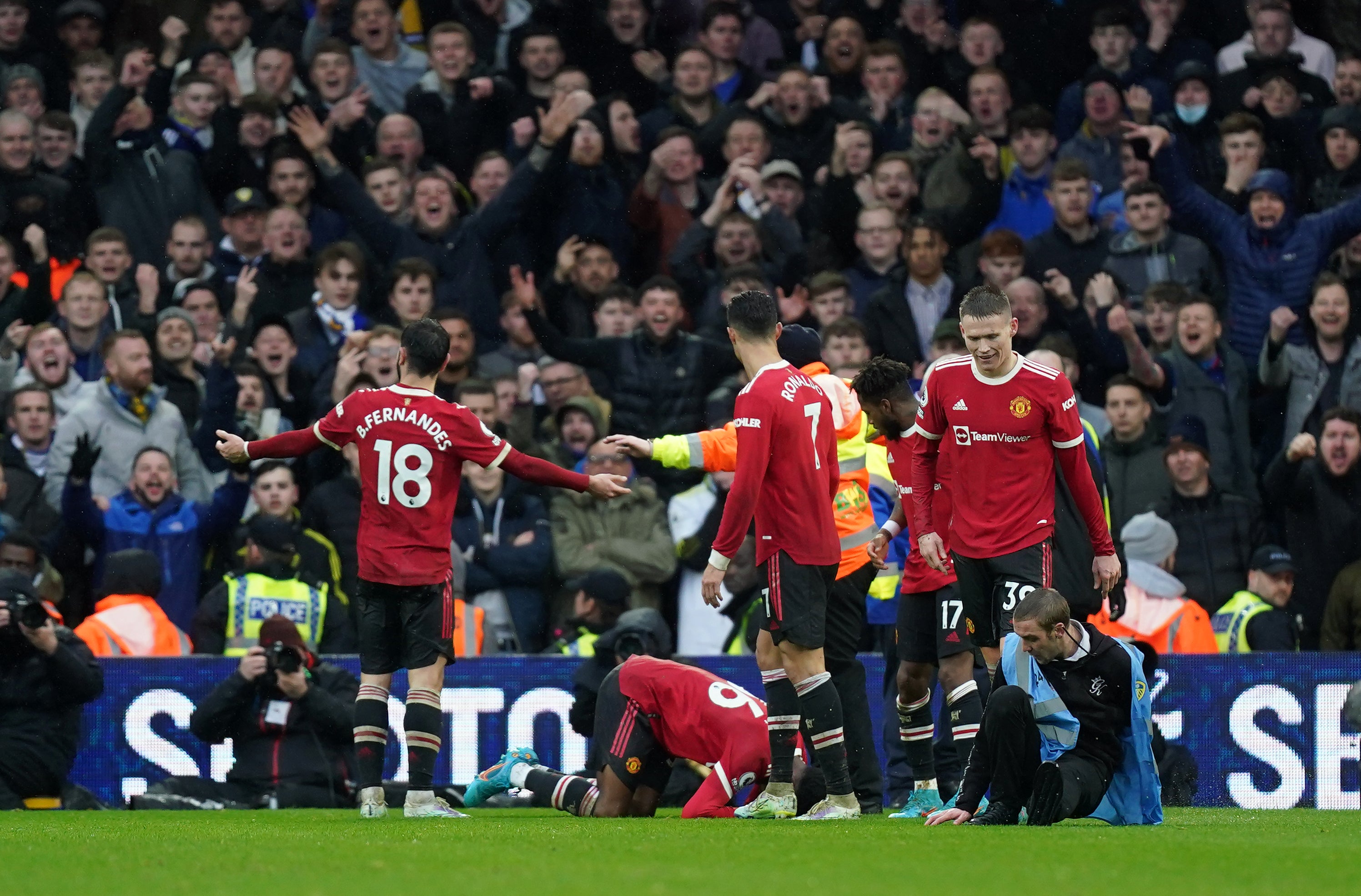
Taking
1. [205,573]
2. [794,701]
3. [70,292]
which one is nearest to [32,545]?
[205,573]

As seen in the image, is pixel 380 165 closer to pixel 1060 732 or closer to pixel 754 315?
pixel 754 315

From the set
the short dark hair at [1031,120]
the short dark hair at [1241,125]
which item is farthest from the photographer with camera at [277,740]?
the short dark hair at [1241,125]

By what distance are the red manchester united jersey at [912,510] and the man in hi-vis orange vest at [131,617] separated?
5120 mm

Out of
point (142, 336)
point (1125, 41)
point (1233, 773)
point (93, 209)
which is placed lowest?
point (1233, 773)

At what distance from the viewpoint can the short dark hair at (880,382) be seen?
9.23 meters

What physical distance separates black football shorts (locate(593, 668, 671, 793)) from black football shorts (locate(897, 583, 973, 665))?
135cm

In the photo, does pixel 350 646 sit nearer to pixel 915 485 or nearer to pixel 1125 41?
pixel 915 485

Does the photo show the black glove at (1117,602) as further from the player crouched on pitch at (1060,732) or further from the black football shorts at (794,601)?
the black football shorts at (794,601)

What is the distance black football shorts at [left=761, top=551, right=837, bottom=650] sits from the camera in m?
8.51

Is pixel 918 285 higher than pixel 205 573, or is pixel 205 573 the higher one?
pixel 918 285

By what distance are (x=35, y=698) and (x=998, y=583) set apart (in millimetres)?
5794

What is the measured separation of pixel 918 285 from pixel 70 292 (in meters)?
6.18

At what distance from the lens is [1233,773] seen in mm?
11539

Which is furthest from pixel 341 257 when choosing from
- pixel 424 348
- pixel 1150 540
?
pixel 1150 540
